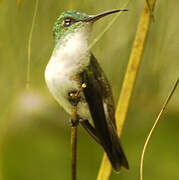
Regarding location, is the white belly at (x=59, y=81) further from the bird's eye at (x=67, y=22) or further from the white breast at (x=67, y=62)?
the bird's eye at (x=67, y=22)

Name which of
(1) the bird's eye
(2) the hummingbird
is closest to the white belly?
(2) the hummingbird

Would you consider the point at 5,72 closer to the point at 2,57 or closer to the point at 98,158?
the point at 2,57

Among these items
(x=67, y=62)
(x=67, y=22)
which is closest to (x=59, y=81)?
(x=67, y=62)

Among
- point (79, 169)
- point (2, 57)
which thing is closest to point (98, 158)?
point (79, 169)

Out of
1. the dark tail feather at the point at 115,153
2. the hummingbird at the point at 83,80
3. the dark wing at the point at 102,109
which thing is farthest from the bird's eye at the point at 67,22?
the dark tail feather at the point at 115,153

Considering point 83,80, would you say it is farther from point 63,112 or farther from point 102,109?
point 63,112

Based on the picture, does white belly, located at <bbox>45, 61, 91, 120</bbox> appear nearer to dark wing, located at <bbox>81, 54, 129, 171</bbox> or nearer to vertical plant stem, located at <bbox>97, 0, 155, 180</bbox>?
dark wing, located at <bbox>81, 54, 129, 171</bbox>

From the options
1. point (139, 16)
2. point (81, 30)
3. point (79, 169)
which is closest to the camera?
point (81, 30)
